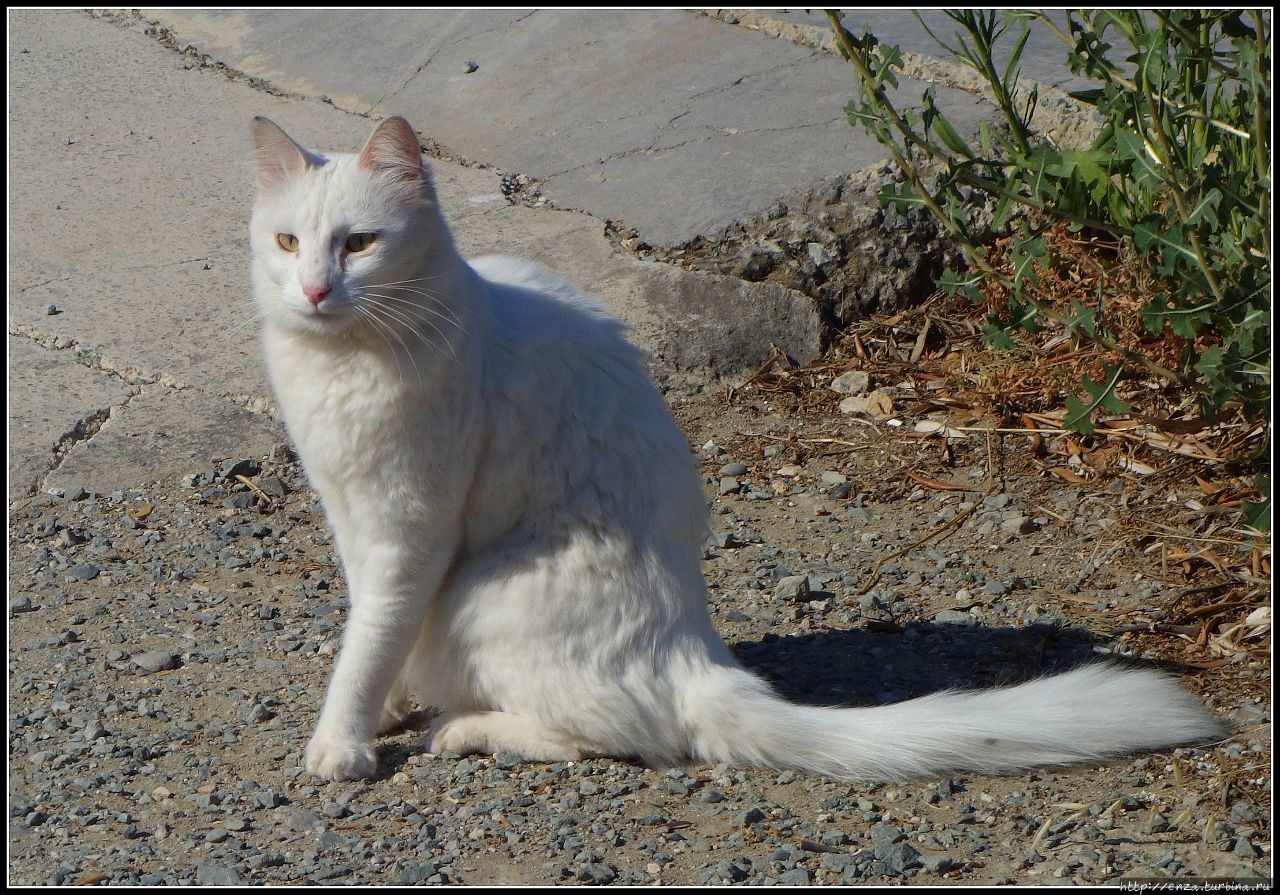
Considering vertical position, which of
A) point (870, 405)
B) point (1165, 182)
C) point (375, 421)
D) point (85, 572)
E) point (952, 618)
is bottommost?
point (952, 618)

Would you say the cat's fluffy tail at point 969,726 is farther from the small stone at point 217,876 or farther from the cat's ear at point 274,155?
the cat's ear at point 274,155

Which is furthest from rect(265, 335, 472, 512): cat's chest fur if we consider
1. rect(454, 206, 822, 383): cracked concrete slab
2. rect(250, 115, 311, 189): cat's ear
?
rect(454, 206, 822, 383): cracked concrete slab

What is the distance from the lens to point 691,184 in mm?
5641

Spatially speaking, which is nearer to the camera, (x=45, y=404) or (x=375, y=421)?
(x=375, y=421)

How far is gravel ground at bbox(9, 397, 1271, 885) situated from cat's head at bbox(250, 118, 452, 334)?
105cm

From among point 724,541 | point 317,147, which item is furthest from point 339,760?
point 317,147

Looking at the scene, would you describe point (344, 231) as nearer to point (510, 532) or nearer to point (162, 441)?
point (510, 532)

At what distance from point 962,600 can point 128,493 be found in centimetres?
271

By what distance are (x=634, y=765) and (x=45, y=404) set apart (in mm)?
2738

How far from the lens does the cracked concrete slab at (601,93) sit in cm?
562

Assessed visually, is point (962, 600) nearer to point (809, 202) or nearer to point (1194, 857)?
point (1194, 857)

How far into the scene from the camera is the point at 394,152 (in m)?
2.68

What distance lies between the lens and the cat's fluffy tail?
8.91ft

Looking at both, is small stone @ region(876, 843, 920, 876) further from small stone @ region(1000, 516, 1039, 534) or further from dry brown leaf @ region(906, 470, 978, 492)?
dry brown leaf @ region(906, 470, 978, 492)
